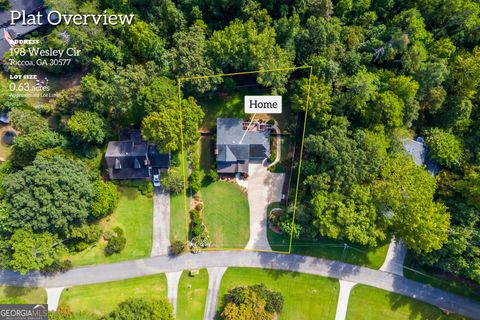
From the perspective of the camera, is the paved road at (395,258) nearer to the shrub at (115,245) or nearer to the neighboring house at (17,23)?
the shrub at (115,245)

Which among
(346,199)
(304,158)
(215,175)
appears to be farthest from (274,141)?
(346,199)

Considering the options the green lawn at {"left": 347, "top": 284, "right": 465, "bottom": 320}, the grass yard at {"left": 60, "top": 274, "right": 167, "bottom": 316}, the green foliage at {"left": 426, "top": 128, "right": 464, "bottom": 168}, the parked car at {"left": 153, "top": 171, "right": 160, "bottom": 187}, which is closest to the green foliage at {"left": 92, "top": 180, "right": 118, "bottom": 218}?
the parked car at {"left": 153, "top": 171, "right": 160, "bottom": 187}

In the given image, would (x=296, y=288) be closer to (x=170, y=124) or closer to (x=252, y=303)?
(x=252, y=303)

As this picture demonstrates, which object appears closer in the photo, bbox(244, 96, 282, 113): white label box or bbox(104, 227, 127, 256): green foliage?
bbox(104, 227, 127, 256): green foliage

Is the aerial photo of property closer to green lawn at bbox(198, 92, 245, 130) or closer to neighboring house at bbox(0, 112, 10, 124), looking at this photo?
green lawn at bbox(198, 92, 245, 130)

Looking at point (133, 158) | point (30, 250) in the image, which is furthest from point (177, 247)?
point (30, 250)

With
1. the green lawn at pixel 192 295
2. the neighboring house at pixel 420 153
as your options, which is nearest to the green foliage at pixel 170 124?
the green lawn at pixel 192 295

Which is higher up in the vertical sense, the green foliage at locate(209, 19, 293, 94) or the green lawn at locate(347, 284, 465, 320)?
the green foliage at locate(209, 19, 293, 94)
